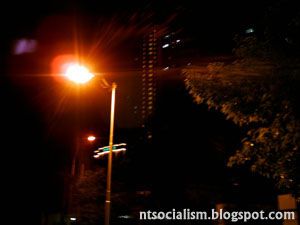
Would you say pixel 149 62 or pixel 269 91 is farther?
pixel 149 62

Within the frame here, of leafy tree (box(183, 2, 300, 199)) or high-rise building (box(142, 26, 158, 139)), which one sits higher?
high-rise building (box(142, 26, 158, 139))

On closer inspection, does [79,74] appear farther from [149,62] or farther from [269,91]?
[269,91]

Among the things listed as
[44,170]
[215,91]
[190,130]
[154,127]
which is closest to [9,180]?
[44,170]

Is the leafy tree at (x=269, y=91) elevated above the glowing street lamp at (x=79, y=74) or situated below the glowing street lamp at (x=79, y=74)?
below

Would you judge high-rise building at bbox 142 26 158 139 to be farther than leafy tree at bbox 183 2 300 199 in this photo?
Yes

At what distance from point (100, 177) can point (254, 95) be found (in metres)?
11.0

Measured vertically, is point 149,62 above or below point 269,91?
above

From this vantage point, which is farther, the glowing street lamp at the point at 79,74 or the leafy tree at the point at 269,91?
the glowing street lamp at the point at 79,74

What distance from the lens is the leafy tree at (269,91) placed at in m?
6.06

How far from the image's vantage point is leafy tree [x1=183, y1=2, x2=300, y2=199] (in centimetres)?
606

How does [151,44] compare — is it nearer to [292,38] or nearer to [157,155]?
[292,38]

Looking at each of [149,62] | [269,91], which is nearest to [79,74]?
[149,62]

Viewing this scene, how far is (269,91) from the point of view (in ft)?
20.7

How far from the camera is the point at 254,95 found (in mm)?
6676
